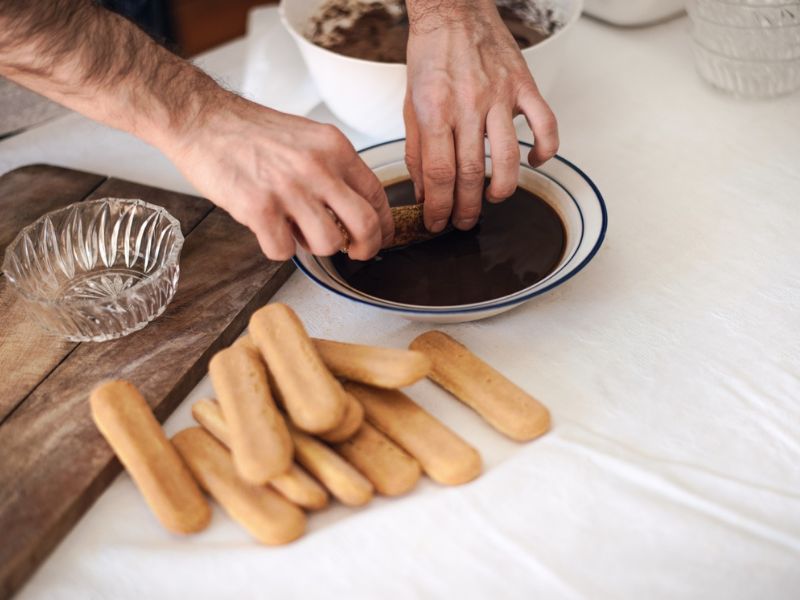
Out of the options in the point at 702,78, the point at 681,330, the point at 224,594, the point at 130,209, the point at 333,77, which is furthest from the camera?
the point at 702,78

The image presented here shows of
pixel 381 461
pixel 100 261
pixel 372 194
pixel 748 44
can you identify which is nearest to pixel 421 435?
pixel 381 461

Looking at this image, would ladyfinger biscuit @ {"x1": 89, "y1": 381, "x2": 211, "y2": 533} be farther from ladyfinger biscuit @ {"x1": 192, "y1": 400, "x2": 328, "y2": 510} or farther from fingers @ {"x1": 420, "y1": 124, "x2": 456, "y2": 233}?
fingers @ {"x1": 420, "y1": 124, "x2": 456, "y2": 233}

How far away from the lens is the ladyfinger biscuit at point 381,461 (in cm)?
68

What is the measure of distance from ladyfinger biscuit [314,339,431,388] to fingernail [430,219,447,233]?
0.67ft

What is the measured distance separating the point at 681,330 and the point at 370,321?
0.33m

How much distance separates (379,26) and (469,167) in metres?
0.41

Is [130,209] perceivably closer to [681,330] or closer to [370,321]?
[370,321]

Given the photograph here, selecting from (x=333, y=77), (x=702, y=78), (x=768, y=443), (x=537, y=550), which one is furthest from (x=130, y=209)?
(x=702, y=78)

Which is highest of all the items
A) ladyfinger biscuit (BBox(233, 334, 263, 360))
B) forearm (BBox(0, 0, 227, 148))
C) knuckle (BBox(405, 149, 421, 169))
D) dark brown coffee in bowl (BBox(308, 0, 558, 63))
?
forearm (BBox(0, 0, 227, 148))

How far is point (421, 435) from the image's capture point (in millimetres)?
713

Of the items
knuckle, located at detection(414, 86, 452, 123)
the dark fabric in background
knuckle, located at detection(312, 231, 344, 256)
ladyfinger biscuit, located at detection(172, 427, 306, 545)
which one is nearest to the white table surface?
ladyfinger biscuit, located at detection(172, 427, 306, 545)

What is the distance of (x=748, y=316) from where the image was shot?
0.86 meters

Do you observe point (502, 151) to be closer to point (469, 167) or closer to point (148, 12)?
point (469, 167)

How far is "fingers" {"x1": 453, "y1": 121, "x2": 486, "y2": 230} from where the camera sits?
0.88 metres
